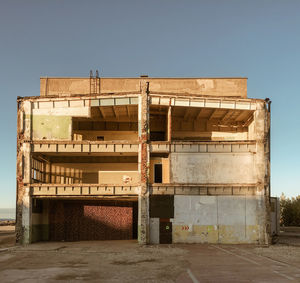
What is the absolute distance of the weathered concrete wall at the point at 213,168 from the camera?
91.5ft

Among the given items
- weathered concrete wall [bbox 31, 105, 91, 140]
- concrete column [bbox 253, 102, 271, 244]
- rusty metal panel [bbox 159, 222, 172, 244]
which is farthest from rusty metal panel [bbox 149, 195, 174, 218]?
weathered concrete wall [bbox 31, 105, 91, 140]

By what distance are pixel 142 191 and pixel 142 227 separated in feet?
8.55

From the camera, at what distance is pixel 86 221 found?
31562 millimetres

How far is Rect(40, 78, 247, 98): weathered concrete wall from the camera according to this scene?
1324 inches

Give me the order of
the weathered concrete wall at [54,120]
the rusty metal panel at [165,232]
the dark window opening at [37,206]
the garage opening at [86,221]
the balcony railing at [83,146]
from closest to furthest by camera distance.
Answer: the rusty metal panel at [165,232] < the balcony railing at [83,146] < the weathered concrete wall at [54,120] < the dark window opening at [37,206] < the garage opening at [86,221]

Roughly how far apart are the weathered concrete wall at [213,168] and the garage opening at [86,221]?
7303mm

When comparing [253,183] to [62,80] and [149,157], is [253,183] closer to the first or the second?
[149,157]

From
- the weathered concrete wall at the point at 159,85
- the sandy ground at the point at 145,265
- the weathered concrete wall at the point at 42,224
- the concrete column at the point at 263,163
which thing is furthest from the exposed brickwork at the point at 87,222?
the concrete column at the point at 263,163

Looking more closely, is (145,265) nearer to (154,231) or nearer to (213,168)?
(154,231)

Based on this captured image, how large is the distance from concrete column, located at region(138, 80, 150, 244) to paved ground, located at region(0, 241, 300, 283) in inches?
125

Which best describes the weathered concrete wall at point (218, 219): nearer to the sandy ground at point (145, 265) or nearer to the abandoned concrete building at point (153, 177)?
the abandoned concrete building at point (153, 177)

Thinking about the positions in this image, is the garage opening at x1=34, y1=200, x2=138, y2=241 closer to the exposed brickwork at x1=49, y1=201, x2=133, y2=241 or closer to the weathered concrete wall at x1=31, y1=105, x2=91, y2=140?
the exposed brickwork at x1=49, y1=201, x2=133, y2=241

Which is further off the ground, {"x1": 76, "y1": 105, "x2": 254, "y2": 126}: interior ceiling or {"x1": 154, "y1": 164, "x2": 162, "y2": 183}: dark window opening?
{"x1": 76, "y1": 105, "x2": 254, "y2": 126}: interior ceiling

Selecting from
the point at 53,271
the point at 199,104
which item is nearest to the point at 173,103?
the point at 199,104
